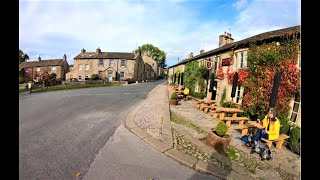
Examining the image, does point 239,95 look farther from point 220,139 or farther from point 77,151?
point 77,151

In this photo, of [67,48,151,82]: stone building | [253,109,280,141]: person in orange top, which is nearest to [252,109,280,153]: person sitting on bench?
[253,109,280,141]: person in orange top

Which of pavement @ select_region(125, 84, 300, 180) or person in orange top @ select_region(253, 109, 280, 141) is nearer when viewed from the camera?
pavement @ select_region(125, 84, 300, 180)

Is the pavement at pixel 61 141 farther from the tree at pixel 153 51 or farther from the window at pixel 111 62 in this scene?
the tree at pixel 153 51

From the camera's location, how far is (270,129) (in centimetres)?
733

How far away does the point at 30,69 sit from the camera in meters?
56.1

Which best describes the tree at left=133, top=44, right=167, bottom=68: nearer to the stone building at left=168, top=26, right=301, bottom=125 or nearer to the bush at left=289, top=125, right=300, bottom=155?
the stone building at left=168, top=26, right=301, bottom=125

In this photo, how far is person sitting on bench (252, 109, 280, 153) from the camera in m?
7.19

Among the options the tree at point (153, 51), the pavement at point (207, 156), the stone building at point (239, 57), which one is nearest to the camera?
the pavement at point (207, 156)

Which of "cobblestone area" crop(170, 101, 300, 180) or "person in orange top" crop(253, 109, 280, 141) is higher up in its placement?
"person in orange top" crop(253, 109, 280, 141)

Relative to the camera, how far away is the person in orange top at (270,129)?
7.19 meters

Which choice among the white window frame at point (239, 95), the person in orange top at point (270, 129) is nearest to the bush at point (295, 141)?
the person in orange top at point (270, 129)

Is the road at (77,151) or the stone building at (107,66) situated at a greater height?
the stone building at (107,66)
